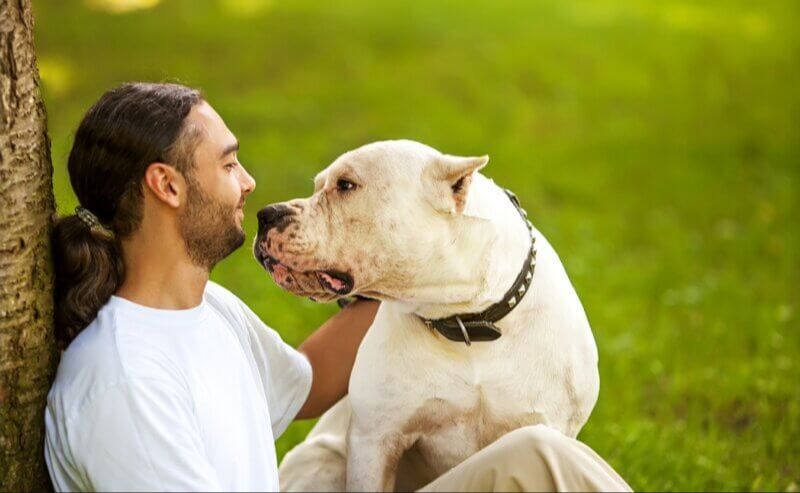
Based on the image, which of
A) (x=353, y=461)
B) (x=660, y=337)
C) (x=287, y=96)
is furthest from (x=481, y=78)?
(x=353, y=461)

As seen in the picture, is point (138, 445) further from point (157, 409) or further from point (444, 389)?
point (444, 389)

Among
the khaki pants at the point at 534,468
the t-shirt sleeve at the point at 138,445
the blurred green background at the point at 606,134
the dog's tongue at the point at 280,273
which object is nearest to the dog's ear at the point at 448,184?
the dog's tongue at the point at 280,273

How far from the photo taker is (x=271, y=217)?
325 cm

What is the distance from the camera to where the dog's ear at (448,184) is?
317 centimetres

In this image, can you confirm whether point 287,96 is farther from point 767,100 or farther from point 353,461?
point 353,461

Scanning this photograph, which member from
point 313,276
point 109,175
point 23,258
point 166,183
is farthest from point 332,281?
point 23,258

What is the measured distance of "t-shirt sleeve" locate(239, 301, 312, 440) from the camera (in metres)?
3.32

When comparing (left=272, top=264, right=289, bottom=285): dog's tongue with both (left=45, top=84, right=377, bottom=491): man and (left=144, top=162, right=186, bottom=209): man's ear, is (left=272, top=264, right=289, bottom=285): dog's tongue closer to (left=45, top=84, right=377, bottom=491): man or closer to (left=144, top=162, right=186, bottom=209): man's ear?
(left=45, top=84, right=377, bottom=491): man

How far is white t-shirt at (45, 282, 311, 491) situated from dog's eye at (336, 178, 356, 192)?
53 centimetres

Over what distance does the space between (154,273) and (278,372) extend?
719 millimetres

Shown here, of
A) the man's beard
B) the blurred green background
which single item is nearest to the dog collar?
the man's beard

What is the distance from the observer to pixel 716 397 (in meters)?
5.54

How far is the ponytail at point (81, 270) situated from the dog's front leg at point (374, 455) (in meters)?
0.95

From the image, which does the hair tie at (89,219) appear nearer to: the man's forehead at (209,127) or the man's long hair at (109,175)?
the man's long hair at (109,175)
